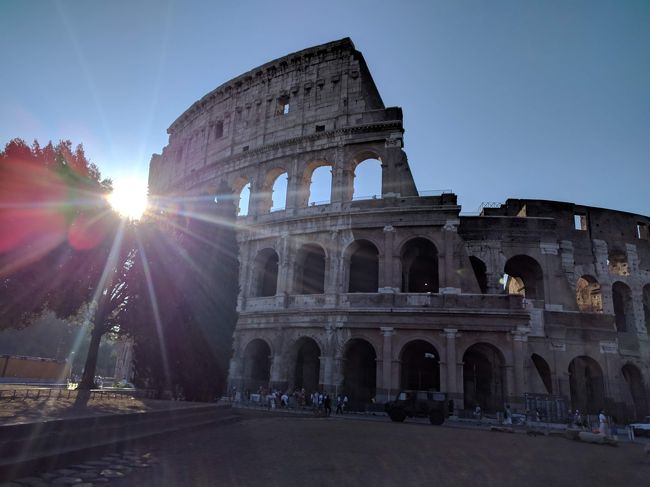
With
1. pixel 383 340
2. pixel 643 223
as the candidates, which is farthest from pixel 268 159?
pixel 643 223

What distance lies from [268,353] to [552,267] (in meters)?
16.6

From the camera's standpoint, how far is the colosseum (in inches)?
808

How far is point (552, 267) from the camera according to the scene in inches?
912

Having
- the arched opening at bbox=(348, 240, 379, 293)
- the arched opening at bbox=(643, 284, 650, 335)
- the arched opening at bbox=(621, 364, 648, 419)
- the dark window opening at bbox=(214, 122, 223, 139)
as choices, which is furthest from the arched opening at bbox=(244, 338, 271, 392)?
the arched opening at bbox=(643, 284, 650, 335)

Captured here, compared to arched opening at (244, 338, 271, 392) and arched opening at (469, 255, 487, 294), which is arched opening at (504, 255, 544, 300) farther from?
arched opening at (244, 338, 271, 392)

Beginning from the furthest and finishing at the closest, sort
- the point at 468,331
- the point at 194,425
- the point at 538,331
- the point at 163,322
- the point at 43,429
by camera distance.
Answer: the point at 538,331, the point at 468,331, the point at 163,322, the point at 194,425, the point at 43,429

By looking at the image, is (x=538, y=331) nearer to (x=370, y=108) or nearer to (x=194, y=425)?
(x=370, y=108)

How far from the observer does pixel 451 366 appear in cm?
1983

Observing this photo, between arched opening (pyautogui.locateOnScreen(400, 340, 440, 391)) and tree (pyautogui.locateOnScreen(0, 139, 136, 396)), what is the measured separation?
14.3 metres

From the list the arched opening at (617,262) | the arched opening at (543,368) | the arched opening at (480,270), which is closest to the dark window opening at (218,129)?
the arched opening at (480,270)

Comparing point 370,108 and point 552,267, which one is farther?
point 370,108

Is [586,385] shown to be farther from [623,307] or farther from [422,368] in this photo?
[422,368]

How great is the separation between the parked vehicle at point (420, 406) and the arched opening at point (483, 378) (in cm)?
492

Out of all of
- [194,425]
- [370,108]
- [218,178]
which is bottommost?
[194,425]
